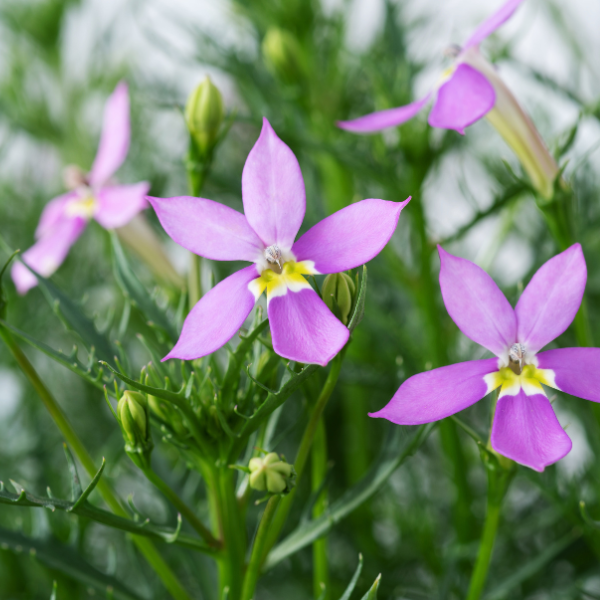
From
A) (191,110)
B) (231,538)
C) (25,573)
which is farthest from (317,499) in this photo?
(25,573)

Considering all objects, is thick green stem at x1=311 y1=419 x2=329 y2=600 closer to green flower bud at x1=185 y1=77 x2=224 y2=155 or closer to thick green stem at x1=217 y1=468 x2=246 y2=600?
thick green stem at x1=217 y1=468 x2=246 y2=600

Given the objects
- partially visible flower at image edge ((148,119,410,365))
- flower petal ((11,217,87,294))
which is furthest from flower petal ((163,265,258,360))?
flower petal ((11,217,87,294))

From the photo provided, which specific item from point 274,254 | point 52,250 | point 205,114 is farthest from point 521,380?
point 52,250

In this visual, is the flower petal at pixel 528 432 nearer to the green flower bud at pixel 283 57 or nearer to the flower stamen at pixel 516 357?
the flower stamen at pixel 516 357

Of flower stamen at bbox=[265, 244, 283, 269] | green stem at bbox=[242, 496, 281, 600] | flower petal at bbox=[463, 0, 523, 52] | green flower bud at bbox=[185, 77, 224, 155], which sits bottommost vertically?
green stem at bbox=[242, 496, 281, 600]

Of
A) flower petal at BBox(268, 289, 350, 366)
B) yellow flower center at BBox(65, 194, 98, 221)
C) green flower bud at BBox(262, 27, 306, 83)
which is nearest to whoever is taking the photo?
flower petal at BBox(268, 289, 350, 366)

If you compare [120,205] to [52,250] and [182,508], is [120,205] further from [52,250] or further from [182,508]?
[182,508]
